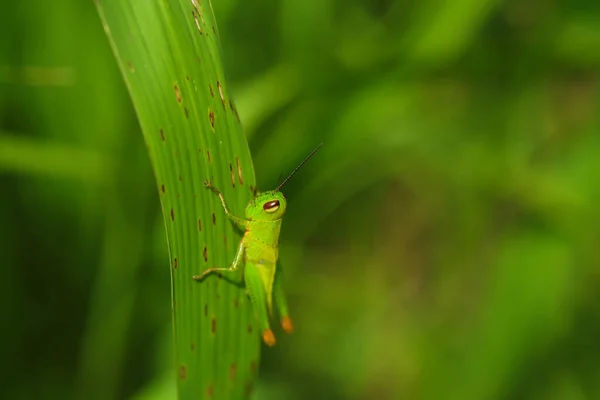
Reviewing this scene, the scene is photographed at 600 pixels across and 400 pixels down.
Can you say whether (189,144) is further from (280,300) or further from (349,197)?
(349,197)

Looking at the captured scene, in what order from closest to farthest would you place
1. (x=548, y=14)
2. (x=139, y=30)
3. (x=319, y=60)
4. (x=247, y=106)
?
(x=139, y=30), (x=247, y=106), (x=319, y=60), (x=548, y=14)

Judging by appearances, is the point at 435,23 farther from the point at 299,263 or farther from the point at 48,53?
the point at 48,53

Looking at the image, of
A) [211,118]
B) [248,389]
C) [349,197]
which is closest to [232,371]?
[248,389]

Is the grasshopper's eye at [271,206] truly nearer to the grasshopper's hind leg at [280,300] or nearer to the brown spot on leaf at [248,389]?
the grasshopper's hind leg at [280,300]

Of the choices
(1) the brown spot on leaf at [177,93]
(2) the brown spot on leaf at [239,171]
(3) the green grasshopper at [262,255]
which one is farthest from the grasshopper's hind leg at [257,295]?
(1) the brown spot on leaf at [177,93]

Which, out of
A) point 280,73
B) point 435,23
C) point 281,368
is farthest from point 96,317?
point 435,23

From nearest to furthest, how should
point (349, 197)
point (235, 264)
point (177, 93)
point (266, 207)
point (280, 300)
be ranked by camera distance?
point (177, 93) → point (235, 264) → point (266, 207) → point (280, 300) → point (349, 197)
